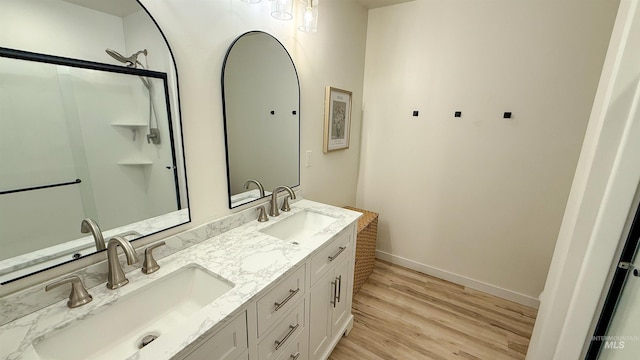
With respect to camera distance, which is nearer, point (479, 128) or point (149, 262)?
point (149, 262)

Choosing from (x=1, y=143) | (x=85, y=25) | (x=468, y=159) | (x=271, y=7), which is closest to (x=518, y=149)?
(x=468, y=159)

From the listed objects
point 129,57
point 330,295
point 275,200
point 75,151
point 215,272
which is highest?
point 129,57

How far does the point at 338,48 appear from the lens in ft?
6.93

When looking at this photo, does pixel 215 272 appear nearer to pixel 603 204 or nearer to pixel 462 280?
pixel 603 204

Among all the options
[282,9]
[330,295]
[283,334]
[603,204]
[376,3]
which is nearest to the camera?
[603,204]

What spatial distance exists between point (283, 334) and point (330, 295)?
45 centimetres

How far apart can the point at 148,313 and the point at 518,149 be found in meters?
2.58

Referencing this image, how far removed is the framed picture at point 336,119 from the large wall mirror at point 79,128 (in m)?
1.21

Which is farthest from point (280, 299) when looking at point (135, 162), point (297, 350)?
point (135, 162)

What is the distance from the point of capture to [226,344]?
2.75ft

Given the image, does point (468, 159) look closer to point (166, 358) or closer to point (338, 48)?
point (338, 48)

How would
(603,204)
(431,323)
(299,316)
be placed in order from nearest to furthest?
(603,204)
(299,316)
(431,323)

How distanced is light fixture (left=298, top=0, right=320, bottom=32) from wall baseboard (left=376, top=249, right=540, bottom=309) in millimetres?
2296

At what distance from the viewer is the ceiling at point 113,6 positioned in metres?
0.87
